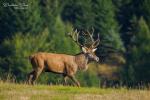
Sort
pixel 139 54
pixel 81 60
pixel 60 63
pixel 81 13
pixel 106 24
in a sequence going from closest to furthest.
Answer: pixel 60 63 → pixel 81 60 → pixel 139 54 → pixel 106 24 → pixel 81 13

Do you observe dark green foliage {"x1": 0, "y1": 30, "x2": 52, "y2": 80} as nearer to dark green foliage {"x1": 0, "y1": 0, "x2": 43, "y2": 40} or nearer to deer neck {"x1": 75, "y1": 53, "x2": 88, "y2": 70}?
dark green foliage {"x1": 0, "y1": 0, "x2": 43, "y2": 40}

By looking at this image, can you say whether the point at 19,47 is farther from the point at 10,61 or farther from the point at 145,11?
the point at 145,11

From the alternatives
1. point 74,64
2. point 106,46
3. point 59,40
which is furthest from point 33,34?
point 74,64

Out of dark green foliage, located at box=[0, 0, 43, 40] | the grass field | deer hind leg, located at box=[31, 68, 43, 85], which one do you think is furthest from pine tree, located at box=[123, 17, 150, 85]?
the grass field

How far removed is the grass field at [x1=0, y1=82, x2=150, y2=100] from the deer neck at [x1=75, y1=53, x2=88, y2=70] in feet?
16.5

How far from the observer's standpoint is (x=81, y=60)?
112 ft

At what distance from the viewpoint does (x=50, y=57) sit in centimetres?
3300

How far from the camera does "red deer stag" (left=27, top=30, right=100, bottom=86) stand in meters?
32.3

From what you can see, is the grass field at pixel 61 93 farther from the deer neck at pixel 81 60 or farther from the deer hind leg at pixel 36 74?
the deer neck at pixel 81 60

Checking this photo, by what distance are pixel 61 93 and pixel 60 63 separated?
20.3 feet

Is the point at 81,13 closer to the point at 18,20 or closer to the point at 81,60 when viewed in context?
the point at 18,20

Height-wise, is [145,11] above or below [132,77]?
above

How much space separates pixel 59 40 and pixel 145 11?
15.3m

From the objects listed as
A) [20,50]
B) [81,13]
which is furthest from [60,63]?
[81,13]
